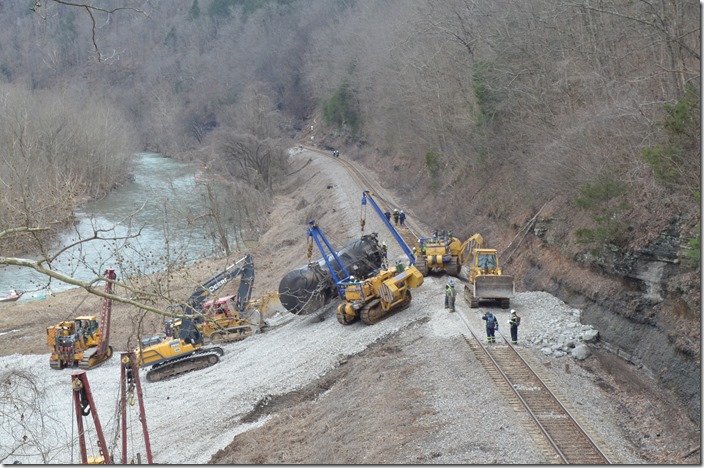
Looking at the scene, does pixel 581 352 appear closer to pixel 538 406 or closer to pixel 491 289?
pixel 538 406

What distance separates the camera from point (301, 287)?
26719mm

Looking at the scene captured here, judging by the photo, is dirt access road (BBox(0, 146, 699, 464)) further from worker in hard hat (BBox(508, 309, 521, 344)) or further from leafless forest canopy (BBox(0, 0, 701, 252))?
leafless forest canopy (BBox(0, 0, 701, 252))

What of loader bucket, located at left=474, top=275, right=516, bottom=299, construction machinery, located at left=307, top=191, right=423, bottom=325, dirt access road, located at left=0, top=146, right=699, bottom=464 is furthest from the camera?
construction machinery, located at left=307, top=191, right=423, bottom=325

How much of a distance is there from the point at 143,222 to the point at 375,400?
82.9 feet

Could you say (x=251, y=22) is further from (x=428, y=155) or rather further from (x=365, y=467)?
(x=365, y=467)

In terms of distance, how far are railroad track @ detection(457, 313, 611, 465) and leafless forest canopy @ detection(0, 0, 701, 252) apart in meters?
6.25

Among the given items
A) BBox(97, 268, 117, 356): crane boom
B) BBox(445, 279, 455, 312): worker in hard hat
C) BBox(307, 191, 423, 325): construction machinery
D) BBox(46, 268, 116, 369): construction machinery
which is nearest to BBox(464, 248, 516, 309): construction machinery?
BBox(445, 279, 455, 312): worker in hard hat

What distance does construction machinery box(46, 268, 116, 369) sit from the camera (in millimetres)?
27438

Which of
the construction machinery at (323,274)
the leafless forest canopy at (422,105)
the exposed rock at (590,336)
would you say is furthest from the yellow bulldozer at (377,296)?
the leafless forest canopy at (422,105)

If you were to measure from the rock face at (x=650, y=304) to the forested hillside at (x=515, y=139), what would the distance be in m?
0.06

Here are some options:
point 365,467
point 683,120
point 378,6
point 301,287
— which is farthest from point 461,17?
point 378,6

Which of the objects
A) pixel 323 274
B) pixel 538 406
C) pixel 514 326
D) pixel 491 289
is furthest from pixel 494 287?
pixel 538 406

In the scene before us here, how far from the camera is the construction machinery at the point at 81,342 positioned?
27438 millimetres

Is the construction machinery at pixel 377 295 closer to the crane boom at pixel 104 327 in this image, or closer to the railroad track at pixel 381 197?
the crane boom at pixel 104 327
